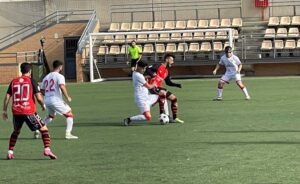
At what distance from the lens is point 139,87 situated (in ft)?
53.9

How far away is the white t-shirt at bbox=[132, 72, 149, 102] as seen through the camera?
1620 cm

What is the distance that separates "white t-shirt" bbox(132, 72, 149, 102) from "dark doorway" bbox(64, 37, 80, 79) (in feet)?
86.9

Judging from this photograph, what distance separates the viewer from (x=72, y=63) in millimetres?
42812

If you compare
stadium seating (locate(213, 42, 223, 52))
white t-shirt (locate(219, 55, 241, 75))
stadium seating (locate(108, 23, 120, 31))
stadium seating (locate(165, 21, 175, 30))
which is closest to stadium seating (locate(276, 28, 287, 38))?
stadium seating (locate(213, 42, 223, 52))

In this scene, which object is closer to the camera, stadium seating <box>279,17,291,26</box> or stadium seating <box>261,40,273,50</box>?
stadium seating <box>261,40,273,50</box>

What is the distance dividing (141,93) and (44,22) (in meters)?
29.3

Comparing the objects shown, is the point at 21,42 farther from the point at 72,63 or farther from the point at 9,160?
the point at 9,160

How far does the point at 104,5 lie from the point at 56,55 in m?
4.81

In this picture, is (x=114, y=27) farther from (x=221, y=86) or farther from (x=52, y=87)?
(x=52, y=87)

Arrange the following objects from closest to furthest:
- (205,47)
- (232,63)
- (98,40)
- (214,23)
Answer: (232,63)
(205,47)
(214,23)
(98,40)

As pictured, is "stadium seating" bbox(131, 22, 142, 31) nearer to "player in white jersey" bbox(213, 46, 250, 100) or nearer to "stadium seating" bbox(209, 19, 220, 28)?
"stadium seating" bbox(209, 19, 220, 28)

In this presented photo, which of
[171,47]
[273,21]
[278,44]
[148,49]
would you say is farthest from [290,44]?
[148,49]

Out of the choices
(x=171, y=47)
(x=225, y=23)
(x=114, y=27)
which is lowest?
(x=171, y=47)

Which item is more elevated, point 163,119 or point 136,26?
point 136,26
